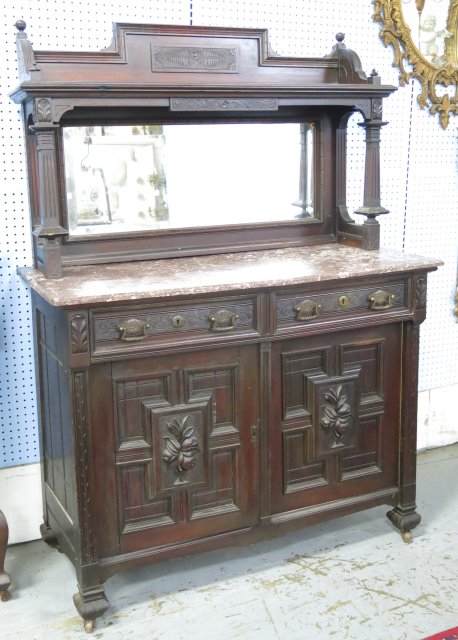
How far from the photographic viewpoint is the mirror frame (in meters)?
3.79

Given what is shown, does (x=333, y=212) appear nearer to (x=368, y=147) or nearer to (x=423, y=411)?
(x=368, y=147)

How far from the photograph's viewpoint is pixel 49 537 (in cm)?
340

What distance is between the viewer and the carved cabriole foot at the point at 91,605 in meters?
2.86

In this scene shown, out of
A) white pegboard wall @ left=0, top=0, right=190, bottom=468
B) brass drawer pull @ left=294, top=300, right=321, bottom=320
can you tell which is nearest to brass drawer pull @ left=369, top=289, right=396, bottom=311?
brass drawer pull @ left=294, top=300, right=321, bottom=320

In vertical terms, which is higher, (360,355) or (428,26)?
(428,26)

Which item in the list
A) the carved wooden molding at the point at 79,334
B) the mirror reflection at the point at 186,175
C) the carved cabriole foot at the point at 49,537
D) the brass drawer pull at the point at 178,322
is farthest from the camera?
the carved cabriole foot at the point at 49,537

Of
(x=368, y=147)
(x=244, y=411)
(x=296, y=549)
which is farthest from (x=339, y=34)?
(x=296, y=549)

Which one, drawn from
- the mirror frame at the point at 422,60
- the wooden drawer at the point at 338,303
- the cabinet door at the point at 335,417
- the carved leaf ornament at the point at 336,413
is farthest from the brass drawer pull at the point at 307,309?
the mirror frame at the point at 422,60

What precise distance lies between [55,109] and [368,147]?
1.40 metres

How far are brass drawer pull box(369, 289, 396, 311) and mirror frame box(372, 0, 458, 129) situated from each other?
1311 mm

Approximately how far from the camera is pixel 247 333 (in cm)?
295

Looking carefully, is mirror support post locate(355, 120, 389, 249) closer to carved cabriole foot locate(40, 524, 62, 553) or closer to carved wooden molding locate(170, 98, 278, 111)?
carved wooden molding locate(170, 98, 278, 111)

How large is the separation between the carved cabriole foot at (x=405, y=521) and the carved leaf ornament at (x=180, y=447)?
1084 mm

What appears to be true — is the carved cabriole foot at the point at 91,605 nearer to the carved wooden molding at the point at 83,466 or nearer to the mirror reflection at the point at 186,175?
the carved wooden molding at the point at 83,466
